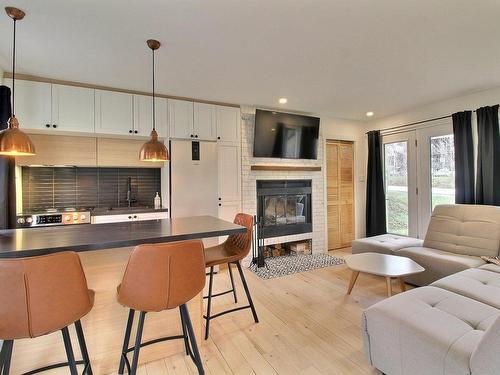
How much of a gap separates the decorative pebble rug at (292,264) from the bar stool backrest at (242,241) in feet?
4.43

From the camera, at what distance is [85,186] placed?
3.50 m

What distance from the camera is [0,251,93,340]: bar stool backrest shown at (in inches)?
44.3

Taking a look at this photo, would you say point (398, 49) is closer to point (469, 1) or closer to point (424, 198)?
point (469, 1)

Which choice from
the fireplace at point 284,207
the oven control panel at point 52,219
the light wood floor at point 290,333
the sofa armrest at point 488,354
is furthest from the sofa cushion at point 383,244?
the oven control panel at point 52,219

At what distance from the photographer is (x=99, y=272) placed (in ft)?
5.95

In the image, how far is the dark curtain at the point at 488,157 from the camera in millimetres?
3186

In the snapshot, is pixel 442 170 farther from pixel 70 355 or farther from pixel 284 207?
pixel 70 355

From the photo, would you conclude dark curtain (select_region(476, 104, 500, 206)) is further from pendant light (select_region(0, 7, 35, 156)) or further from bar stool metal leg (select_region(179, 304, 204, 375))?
pendant light (select_region(0, 7, 35, 156))

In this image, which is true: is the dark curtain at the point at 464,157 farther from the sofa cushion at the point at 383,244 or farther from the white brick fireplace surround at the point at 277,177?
the white brick fireplace surround at the point at 277,177

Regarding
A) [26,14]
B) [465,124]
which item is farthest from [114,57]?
[465,124]

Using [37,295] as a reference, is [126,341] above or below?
below

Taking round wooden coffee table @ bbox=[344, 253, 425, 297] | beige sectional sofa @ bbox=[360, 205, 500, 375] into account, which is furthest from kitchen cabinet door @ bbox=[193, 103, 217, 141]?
beige sectional sofa @ bbox=[360, 205, 500, 375]

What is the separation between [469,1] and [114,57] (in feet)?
9.12

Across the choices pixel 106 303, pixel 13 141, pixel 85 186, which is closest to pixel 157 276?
pixel 106 303
